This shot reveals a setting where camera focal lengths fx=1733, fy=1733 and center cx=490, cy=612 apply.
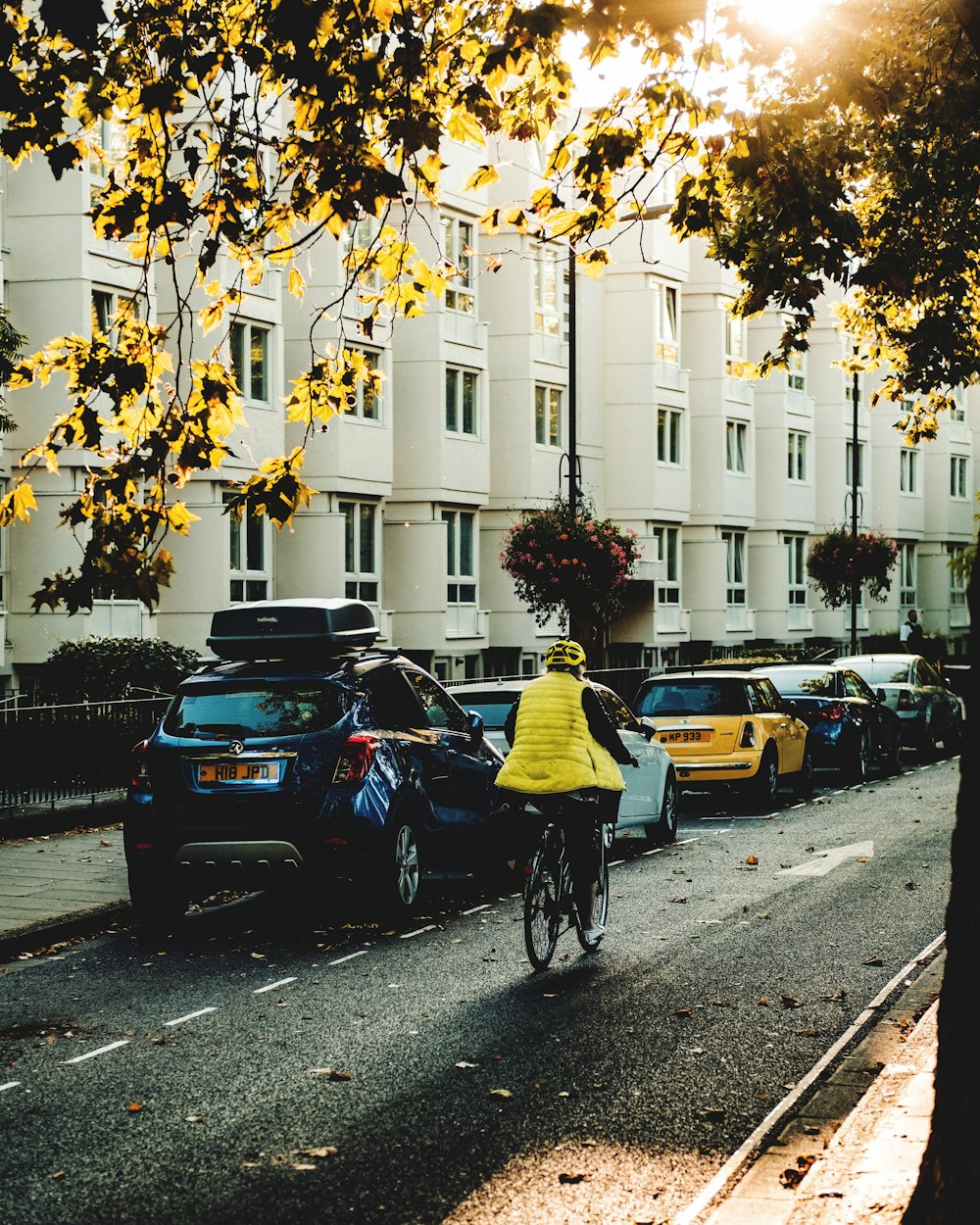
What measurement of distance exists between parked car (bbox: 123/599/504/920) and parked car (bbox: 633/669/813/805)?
315 inches

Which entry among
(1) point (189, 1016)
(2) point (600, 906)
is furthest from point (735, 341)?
(1) point (189, 1016)

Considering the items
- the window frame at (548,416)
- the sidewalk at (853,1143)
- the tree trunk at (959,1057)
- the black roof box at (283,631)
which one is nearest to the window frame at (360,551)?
the window frame at (548,416)

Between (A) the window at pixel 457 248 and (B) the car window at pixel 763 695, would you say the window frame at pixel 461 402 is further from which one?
(B) the car window at pixel 763 695

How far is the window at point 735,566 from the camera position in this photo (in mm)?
51469

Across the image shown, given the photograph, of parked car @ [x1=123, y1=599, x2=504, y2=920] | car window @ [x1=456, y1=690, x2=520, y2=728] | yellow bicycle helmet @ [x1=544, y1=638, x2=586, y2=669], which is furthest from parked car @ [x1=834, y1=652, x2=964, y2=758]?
yellow bicycle helmet @ [x1=544, y1=638, x2=586, y2=669]

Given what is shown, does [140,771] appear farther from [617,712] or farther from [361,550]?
[361,550]

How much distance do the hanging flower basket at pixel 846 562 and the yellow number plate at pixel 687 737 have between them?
1160 inches

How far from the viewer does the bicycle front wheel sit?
9.70 metres

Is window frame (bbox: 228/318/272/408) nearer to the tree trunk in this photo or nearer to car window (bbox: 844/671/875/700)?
car window (bbox: 844/671/875/700)

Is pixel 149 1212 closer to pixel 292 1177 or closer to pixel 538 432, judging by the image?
pixel 292 1177

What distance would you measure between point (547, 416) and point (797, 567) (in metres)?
16.2

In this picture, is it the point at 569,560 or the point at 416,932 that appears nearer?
the point at 416,932

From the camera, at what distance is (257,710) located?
38.4 feet

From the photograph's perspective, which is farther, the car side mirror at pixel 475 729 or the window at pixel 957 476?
the window at pixel 957 476
